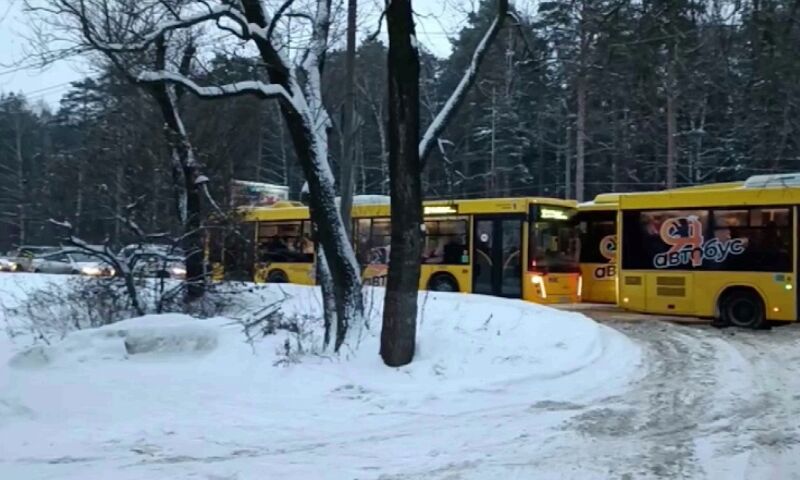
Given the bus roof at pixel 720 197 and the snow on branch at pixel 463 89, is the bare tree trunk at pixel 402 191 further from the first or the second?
the bus roof at pixel 720 197

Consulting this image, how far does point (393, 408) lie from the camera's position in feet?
29.0

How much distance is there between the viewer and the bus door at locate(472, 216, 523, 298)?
2219cm

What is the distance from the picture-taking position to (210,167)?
1859cm

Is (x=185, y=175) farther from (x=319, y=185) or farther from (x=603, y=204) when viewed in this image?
(x=603, y=204)

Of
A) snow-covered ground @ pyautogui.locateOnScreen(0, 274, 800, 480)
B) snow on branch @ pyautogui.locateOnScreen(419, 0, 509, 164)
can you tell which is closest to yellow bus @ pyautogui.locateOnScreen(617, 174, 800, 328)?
snow-covered ground @ pyautogui.locateOnScreen(0, 274, 800, 480)

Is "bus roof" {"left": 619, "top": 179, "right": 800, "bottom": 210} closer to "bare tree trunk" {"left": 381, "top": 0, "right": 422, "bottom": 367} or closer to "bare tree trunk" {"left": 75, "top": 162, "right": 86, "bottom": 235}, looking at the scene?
"bare tree trunk" {"left": 381, "top": 0, "right": 422, "bottom": 367}

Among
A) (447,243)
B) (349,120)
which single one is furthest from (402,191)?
(447,243)

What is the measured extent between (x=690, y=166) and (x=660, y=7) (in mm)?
36383

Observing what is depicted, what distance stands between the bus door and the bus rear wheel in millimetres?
656

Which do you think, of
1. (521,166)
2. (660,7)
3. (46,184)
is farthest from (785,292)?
(521,166)

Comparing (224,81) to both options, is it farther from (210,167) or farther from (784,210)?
(784,210)

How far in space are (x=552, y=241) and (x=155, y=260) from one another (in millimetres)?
11400

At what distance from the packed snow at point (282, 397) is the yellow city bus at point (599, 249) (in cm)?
1035

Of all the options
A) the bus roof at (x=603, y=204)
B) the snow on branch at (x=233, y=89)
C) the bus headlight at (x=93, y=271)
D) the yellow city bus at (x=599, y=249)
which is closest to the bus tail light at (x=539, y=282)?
the yellow city bus at (x=599, y=249)
